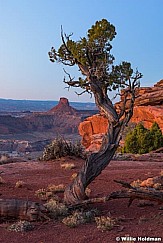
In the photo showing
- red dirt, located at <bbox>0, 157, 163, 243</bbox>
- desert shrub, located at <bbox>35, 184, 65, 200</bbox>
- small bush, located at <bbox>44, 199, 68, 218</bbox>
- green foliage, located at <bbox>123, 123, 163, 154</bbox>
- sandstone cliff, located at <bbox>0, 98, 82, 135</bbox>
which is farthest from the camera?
sandstone cliff, located at <bbox>0, 98, 82, 135</bbox>

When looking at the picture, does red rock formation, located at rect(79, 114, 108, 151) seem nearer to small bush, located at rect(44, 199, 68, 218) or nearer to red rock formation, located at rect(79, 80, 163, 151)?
red rock formation, located at rect(79, 80, 163, 151)

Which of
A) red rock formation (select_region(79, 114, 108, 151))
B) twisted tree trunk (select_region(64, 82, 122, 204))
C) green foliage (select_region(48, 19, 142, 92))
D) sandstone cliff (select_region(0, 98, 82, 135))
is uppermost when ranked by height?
green foliage (select_region(48, 19, 142, 92))

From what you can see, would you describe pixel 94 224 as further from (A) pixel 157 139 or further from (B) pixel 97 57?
(A) pixel 157 139

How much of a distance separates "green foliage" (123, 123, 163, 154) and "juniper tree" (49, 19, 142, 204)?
15.2m

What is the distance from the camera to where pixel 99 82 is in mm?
9156

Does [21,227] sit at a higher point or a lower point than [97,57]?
lower

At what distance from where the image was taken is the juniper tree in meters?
8.23

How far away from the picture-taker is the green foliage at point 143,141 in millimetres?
24469

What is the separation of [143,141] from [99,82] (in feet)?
52.4

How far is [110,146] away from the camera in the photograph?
331 inches

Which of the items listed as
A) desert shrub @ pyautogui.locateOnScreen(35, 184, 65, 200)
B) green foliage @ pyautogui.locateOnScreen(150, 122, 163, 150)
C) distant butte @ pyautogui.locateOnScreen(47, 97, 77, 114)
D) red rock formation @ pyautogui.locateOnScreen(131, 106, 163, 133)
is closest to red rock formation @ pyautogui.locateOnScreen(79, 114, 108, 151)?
red rock formation @ pyautogui.locateOnScreen(131, 106, 163, 133)

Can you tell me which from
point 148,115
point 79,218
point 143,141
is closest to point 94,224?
point 79,218

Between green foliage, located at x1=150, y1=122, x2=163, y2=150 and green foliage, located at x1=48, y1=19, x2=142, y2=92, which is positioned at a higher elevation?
green foliage, located at x1=48, y1=19, x2=142, y2=92

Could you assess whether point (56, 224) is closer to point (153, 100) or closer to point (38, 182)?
point (38, 182)
